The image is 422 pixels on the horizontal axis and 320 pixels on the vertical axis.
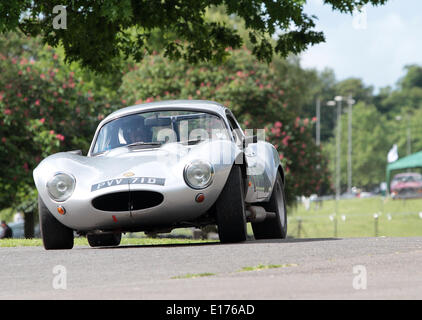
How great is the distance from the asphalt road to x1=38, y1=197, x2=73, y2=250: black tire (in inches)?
15.6

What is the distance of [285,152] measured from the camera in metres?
32.3

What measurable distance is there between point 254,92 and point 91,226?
2251cm

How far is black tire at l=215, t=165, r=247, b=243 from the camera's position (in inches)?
377

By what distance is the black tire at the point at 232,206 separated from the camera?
377 inches

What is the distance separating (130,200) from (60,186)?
824 mm

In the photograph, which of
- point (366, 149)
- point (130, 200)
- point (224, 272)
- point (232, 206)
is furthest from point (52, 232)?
point (366, 149)

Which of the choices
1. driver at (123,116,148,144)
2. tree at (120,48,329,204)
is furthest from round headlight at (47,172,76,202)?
tree at (120,48,329,204)

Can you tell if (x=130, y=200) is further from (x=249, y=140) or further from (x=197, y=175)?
(x=249, y=140)

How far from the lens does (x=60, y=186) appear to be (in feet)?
31.9

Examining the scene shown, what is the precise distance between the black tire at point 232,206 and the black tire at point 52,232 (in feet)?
5.85

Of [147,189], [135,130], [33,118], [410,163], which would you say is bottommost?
[147,189]
